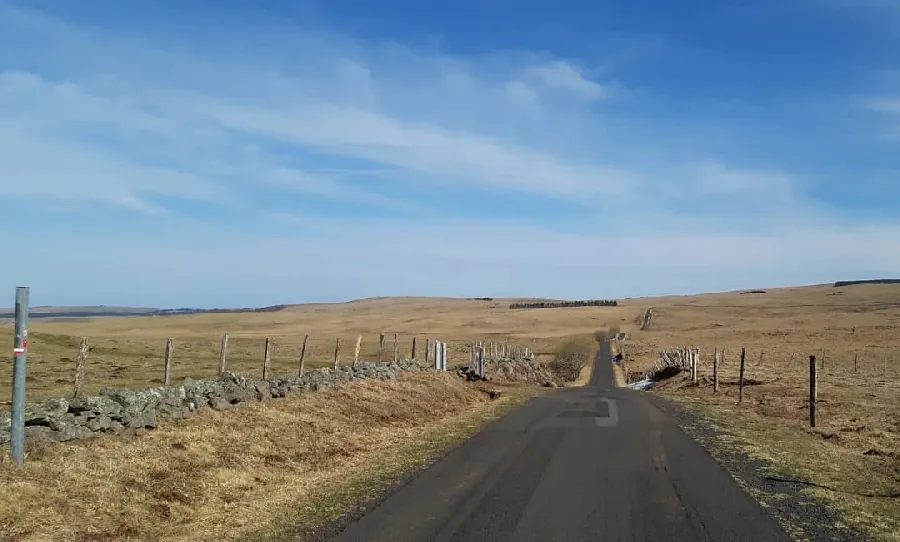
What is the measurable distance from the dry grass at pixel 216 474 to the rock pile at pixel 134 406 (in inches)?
12.0

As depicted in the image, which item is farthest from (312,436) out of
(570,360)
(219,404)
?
(570,360)

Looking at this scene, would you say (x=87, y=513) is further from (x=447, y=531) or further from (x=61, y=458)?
(x=447, y=531)

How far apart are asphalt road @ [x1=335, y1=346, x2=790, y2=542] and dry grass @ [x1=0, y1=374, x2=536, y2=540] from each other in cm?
101

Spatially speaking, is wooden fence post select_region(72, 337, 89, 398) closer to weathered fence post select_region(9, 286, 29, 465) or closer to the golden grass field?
the golden grass field

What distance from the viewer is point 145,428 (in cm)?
1246

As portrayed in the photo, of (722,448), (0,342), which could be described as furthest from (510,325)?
(722,448)

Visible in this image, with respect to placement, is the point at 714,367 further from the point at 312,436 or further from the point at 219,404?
the point at 219,404

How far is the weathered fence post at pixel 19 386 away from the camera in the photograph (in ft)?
30.8

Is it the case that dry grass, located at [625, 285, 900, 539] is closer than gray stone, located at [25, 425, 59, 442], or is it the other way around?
gray stone, located at [25, 425, 59, 442]

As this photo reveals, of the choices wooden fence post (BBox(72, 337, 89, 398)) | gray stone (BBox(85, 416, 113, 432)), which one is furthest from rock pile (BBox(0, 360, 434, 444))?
wooden fence post (BBox(72, 337, 89, 398))

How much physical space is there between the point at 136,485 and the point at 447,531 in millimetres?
4433

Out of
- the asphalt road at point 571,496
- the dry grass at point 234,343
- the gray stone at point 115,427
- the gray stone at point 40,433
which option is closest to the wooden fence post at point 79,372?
the gray stone at point 115,427

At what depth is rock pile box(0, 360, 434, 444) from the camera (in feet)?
35.0

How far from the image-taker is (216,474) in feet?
37.6
